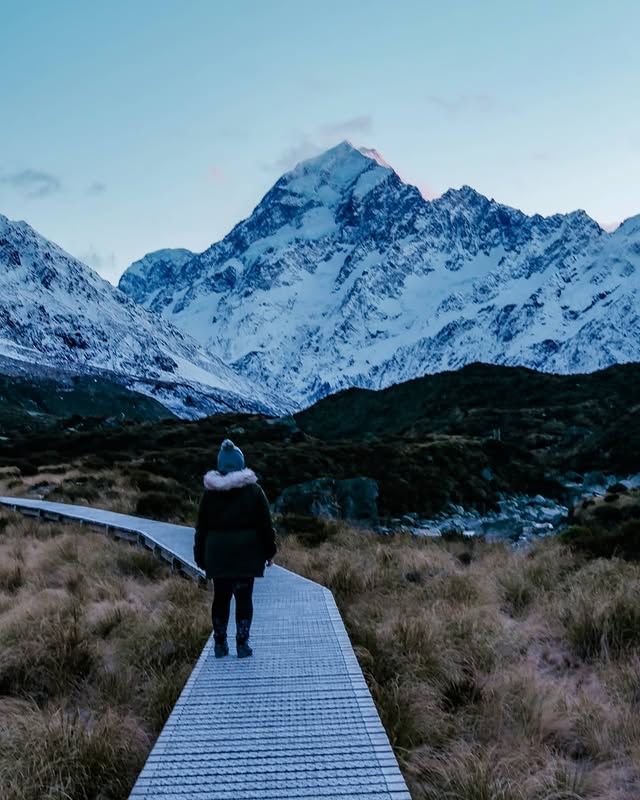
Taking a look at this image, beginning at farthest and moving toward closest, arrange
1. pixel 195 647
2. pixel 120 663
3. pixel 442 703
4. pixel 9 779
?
pixel 195 647, pixel 120 663, pixel 442 703, pixel 9 779

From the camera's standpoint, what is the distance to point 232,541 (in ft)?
19.4

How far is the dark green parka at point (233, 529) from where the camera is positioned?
231 inches

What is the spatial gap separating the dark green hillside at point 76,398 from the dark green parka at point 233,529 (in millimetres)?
127622

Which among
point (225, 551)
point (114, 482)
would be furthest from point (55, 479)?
point (225, 551)

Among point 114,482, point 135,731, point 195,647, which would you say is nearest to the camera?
point 135,731

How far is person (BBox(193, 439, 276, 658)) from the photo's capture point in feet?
19.3

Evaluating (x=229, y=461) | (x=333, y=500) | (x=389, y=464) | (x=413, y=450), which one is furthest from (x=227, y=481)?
(x=413, y=450)

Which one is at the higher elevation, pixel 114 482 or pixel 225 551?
pixel 225 551

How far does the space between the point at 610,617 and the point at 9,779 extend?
4895 millimetres

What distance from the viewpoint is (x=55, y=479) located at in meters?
28.1

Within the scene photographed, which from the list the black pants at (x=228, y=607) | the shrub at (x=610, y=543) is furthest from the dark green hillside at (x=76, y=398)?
the black pants at (x=228, y=607)

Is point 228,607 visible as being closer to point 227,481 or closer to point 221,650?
point 221,650

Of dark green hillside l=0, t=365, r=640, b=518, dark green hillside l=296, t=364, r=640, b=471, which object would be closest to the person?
dark green hillside l=0, t=365, r=640, b=518

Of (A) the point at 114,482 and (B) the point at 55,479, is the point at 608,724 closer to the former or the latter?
(A) the point at 114,482
